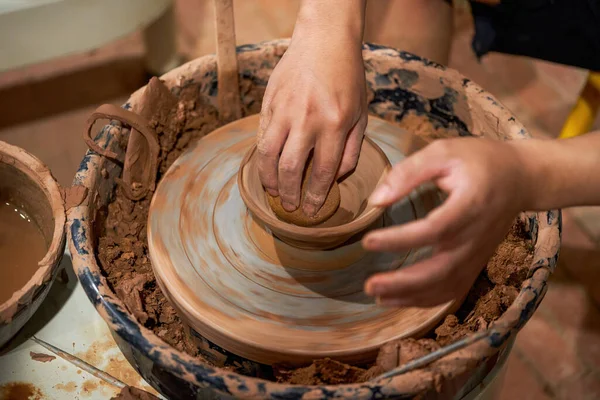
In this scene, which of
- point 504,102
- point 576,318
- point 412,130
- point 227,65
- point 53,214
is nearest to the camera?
point 53,214

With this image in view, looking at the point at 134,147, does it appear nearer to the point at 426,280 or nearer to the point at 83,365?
the point at 83,365

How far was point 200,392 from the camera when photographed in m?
1.14

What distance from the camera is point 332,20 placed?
1360 millimetres

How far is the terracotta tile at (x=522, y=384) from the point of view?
6.74 feet

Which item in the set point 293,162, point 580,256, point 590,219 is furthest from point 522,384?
point 293,162

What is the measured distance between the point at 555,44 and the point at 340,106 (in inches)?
37.1

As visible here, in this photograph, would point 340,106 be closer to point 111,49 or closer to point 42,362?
point 42,362

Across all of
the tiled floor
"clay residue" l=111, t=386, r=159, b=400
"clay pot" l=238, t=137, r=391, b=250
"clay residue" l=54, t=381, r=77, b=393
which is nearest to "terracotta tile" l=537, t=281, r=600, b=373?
the tiled floor

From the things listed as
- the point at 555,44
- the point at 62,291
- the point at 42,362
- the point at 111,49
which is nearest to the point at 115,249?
the point at 62,291

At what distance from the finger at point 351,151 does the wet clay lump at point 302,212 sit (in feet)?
0.12

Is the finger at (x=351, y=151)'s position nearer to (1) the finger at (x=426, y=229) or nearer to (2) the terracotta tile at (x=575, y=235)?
(1) the finger at (x=426, y=229)

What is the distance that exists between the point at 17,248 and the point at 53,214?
0.21 meters

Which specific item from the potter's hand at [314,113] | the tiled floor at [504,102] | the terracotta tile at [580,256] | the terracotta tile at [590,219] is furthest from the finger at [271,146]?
the terracotta tile at [590,219]

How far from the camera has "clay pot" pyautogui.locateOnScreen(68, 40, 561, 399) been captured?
1.07 metres
